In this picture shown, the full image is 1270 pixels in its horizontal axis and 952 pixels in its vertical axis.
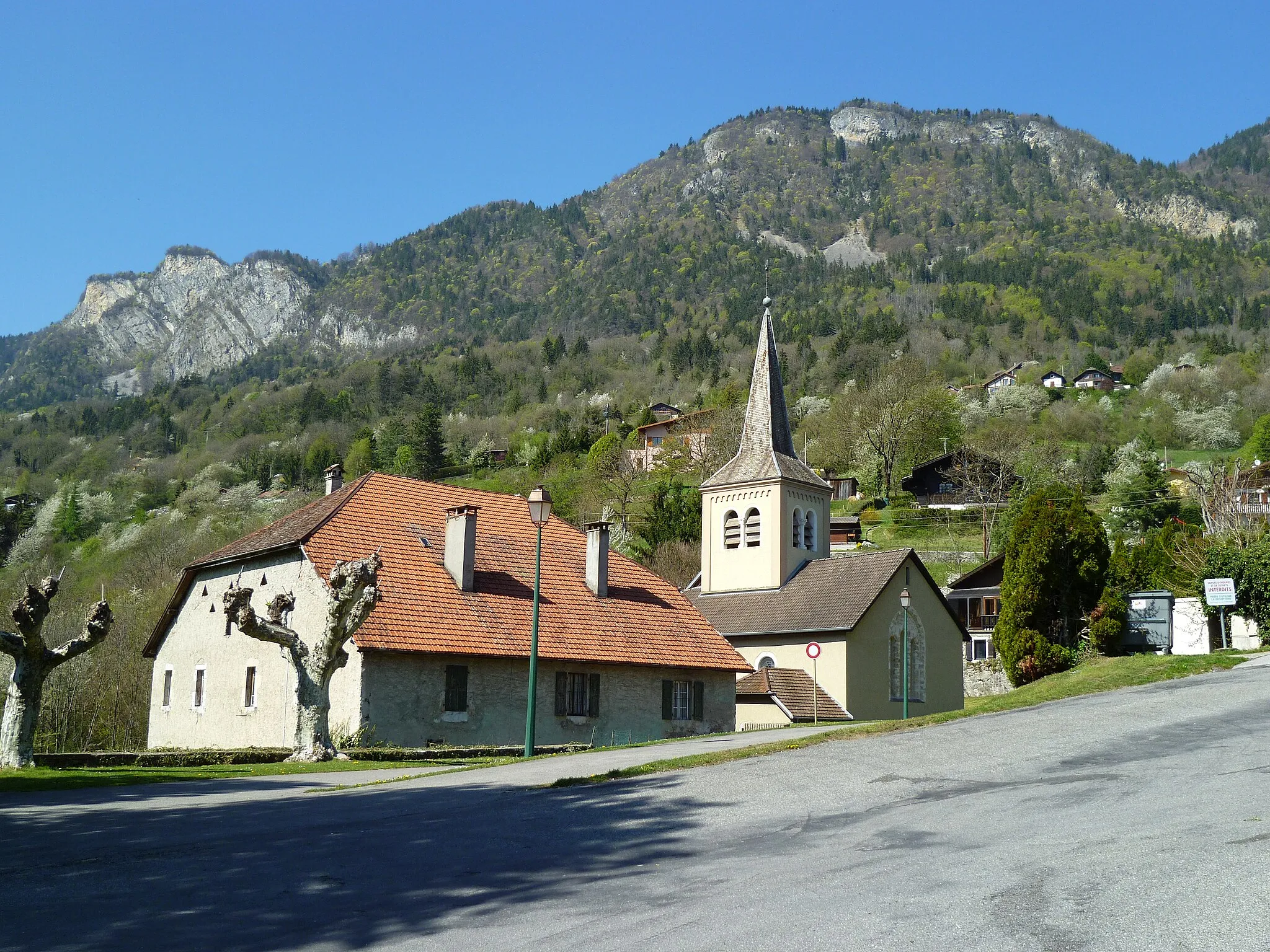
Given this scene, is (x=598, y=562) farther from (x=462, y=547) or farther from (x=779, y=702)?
(x=779, y=702)

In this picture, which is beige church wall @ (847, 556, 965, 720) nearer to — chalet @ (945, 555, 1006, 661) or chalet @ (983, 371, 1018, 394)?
chalet @ (945, 555, 1006, 661)

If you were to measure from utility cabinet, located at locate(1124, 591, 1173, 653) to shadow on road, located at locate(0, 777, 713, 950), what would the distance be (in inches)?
1180

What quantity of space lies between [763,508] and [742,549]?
1917 mm

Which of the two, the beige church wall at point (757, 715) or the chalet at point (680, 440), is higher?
the chalet at point (680, 440)

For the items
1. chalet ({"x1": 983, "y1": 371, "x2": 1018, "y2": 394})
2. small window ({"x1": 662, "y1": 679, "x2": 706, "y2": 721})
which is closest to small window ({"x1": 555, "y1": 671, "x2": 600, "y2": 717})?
small window ({"x1": 662, "y1": 679, "x2": 706, "y2": 721})

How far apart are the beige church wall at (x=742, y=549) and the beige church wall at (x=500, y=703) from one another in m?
13.1

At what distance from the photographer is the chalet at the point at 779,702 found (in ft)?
125

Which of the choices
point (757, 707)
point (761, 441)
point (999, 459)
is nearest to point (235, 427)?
point (999, 459)

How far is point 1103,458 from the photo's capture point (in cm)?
8762

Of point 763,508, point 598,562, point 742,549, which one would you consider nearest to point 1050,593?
point 763,508

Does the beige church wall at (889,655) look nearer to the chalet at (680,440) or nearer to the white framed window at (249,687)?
the white framed window at (249,687)

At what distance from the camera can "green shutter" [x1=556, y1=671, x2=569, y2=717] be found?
31.0m

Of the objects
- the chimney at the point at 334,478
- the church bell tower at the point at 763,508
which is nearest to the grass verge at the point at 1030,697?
the church bell tower at the point at 763,508

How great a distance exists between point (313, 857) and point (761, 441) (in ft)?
135
